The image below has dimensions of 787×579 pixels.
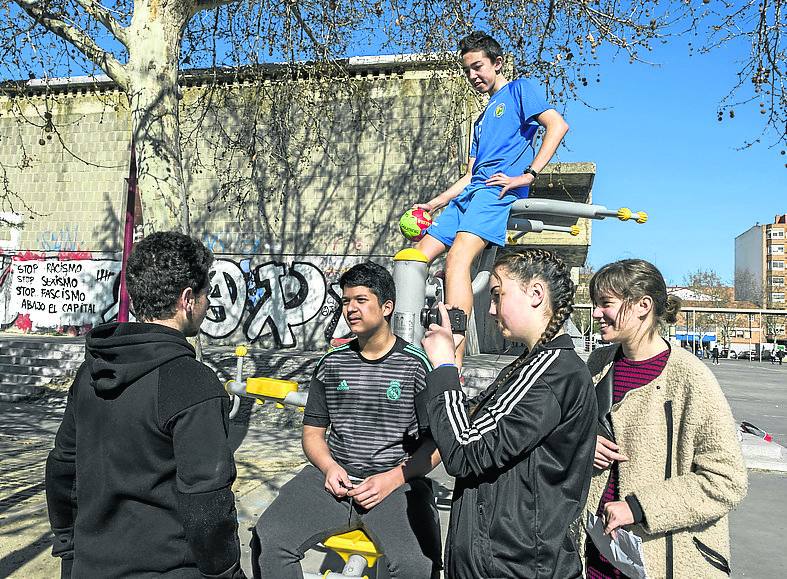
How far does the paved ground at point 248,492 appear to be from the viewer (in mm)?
3982

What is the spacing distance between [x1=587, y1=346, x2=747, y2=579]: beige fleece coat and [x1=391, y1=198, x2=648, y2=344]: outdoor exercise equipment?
1.34 m

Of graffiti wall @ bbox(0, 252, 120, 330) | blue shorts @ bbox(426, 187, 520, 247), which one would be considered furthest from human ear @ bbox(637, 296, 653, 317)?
graffiti wall @ bbox(0, 252, 120, 330)

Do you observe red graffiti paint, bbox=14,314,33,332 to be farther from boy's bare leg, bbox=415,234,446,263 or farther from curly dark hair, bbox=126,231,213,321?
curly dark hair, bbox=126,231,213,321

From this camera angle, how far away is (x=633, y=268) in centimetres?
254

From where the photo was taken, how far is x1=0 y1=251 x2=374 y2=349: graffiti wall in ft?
46.8

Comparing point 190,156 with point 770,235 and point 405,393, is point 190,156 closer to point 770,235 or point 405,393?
point 405,393

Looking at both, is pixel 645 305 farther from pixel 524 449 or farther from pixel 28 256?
pixel 28 256

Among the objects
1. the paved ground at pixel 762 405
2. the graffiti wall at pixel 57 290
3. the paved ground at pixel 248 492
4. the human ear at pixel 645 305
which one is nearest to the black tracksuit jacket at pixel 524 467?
the human ear at pixel 645 305

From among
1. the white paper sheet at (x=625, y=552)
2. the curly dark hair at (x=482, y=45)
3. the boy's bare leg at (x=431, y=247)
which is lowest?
the white paper sheet at (x=625, y=552)

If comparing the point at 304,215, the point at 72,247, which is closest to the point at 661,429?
the point at 304,215

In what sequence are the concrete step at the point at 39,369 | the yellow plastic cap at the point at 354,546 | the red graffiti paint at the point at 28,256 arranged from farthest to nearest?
1. the red graffiti paint at the point at 28,256
2. the concrete step at the point at 39,369
3. the yellow plastic cap at the point at 354,546

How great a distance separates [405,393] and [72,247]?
15226 mm

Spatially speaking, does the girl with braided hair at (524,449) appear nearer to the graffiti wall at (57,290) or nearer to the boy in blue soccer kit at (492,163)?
the boy in blue soccer kit at (492,163)

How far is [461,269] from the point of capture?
3.49m
